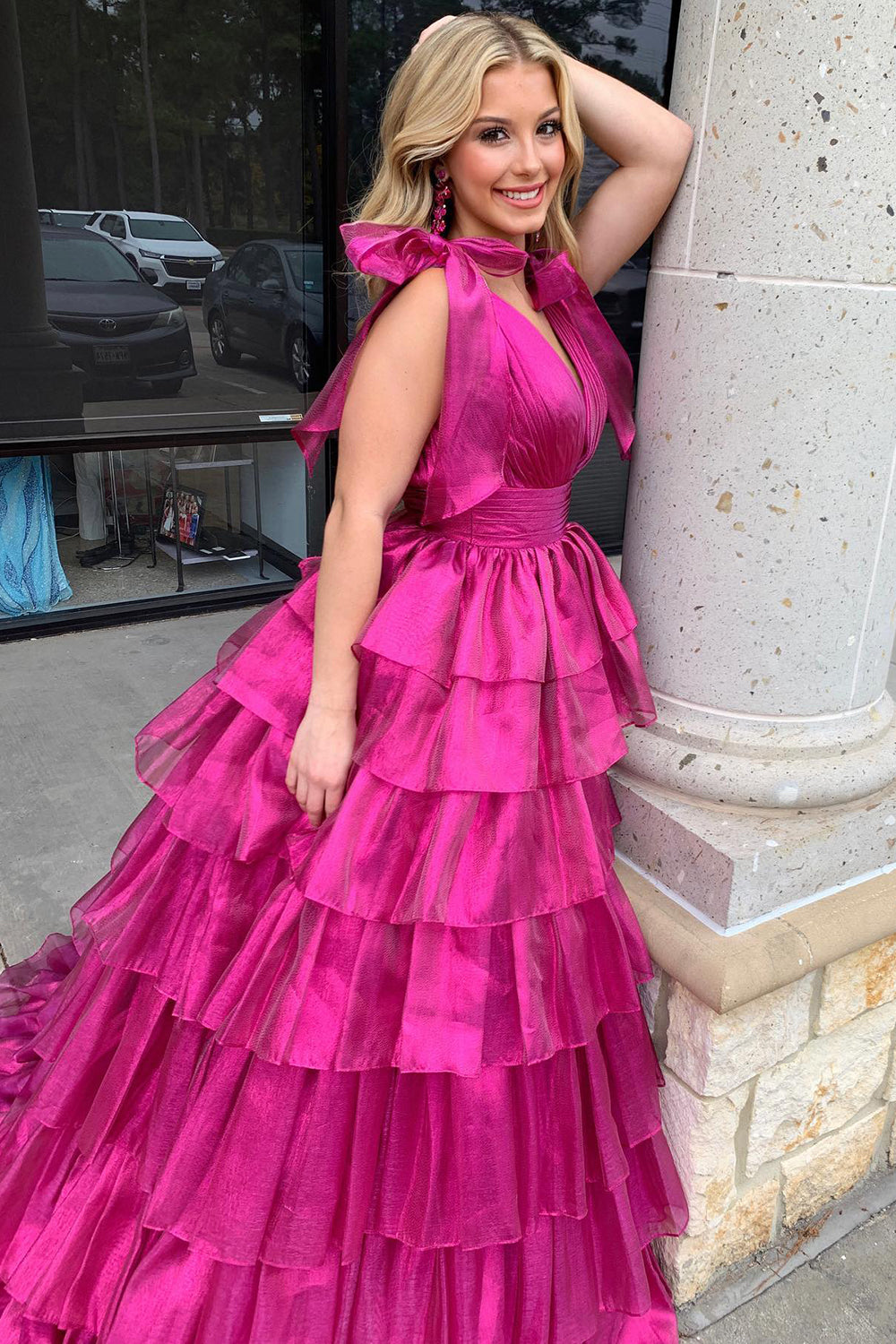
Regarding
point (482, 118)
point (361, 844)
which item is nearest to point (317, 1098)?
point (361, 844)

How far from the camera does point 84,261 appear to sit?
447cm

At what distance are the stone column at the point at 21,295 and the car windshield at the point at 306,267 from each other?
1.16m

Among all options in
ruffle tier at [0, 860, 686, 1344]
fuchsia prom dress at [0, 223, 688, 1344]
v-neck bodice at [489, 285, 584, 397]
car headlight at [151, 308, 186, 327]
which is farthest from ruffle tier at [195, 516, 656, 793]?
car headlight at [151, 308, 186, 327]

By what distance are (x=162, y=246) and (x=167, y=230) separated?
0.25 feet

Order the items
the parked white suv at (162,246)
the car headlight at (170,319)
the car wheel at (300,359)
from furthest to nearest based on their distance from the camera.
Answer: the car wheel at (300,359) < the car headlight at (170,319) < the parked white suv at (162,246)

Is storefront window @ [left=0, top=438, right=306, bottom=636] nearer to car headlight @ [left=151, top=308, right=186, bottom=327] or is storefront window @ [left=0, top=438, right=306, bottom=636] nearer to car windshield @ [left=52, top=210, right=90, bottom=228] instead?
car headlight @ [left=151, top=308, right=186, bottom=327]

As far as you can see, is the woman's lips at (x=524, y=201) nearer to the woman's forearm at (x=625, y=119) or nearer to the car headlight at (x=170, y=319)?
the woman's forearm at (x=625, y=119)

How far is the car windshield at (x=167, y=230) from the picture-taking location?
453 centimetres

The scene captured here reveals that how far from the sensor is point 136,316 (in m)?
4.73

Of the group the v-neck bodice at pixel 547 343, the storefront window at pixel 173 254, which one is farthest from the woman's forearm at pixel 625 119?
the storefront window at pixel 173 254

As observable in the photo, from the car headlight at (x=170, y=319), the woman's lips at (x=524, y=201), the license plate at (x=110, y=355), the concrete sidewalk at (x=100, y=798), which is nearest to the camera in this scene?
the woman's lips at (x=524, y=201)

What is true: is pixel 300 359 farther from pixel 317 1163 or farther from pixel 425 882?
pixel 317 1163

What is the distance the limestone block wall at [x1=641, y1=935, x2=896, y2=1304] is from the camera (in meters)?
1.81

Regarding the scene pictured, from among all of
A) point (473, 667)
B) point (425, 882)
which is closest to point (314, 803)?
point (425, 882)
